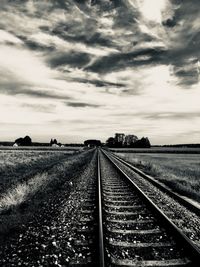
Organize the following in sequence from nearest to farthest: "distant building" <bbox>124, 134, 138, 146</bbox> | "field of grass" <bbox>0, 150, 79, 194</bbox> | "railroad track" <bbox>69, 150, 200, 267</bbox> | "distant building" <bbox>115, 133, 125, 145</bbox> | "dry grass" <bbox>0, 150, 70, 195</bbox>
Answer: "railroad track" <bbox>69, 150, 200, 267</bbox>
"dry grass" <bbox>0, 150, 70, 195</bbox>
"field of grass" <bbox>0, 150, 79, 194</bbox>
"distant building" <bbox>115, 133, 125, 145</bbox>
"distant building" <bbox>124, 134, 138, 146</bbox>

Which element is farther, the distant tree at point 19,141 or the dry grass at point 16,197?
the distant tree at point 19,141

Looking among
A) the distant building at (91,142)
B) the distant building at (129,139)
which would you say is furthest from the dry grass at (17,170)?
the distant building at (129,139)

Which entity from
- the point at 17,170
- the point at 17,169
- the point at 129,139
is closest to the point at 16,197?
the point at 17,170

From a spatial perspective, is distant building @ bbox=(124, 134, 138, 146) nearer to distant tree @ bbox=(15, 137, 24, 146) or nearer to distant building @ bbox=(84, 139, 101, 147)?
distant building @ bbox=(84, 139, 101, 147)

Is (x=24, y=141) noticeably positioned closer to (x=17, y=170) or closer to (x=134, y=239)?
(x=17, y=170)

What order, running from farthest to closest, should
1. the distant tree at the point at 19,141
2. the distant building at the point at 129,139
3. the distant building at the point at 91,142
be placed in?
the distant tree at the point at 19,141 < the distant building at the point at 129,139 < the distant building at the point at 91,142

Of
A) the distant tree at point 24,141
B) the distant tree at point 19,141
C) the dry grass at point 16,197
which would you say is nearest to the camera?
the dry grass at point 16,197

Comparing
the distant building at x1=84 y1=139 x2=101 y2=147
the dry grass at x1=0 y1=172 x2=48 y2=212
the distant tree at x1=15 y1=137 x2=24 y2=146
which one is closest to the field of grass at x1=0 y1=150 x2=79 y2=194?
the dry grass at x1=0 y1=172 x2=48 y2=212

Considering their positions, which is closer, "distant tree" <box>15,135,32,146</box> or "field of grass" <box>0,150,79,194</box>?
"field of grass" <box>0,150,79,194</box>

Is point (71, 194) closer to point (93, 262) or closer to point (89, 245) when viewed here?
point (89, 245)

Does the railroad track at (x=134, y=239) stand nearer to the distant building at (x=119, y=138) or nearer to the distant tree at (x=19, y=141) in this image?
the distant building at (x=119, y=138)

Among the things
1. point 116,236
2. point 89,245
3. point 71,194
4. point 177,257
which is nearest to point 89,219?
point 116,236

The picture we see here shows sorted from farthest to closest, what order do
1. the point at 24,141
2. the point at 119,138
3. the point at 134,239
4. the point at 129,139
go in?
the point at 24,141
the point at 129,139
the point at 119,138
the point at 134,239

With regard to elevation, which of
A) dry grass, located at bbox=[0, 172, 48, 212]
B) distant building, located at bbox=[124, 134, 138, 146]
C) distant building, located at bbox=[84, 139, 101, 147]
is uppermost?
distant building, located at bbox=[124, 134, 138, 146]
